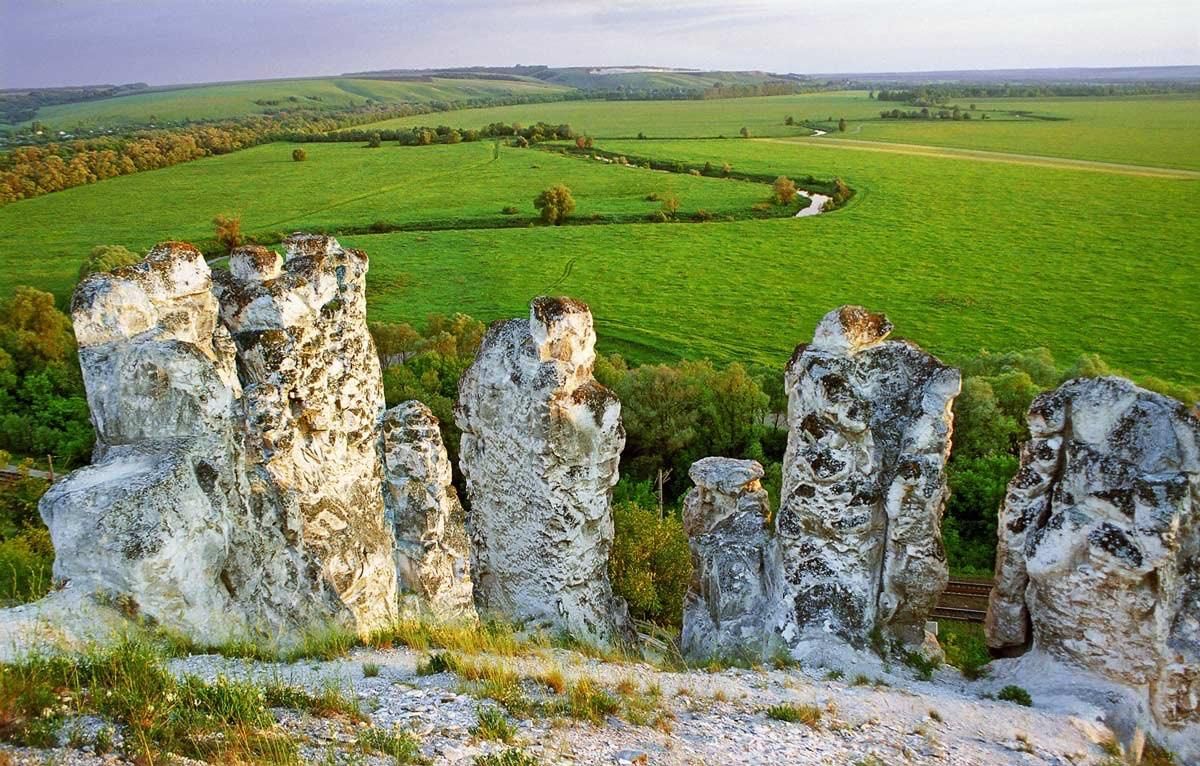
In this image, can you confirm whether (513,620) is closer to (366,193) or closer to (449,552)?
(449,552)

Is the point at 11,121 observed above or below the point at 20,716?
above

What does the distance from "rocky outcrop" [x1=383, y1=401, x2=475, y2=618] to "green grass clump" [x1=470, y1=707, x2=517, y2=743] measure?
469 centimetres

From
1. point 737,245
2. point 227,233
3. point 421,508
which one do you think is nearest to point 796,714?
point 421,508

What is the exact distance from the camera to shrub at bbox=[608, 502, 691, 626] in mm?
18719

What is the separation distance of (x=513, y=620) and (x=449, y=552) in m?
1.62

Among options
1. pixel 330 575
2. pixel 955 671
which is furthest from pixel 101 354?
pixel 955 671

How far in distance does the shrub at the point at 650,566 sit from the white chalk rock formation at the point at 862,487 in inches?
271

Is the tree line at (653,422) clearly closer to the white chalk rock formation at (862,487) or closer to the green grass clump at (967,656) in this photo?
the green grass clump at (967,656)

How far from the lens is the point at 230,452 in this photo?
1102cm

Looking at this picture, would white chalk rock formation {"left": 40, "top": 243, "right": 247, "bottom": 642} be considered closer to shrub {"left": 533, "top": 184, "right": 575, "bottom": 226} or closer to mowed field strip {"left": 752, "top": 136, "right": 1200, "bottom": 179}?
shrub {"left": 533, "top": 184, "right": 575, "bottom": 226}

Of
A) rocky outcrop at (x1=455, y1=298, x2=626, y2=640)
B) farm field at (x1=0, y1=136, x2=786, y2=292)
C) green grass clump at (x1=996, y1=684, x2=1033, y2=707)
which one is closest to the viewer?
green grass clump at (x1=996, y1=684, x2=1033, y2=707)

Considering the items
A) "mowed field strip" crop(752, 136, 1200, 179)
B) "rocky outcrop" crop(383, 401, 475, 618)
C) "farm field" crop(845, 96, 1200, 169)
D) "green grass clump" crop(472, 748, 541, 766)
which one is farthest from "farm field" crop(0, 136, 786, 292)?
"green grass clump" crop(472, 748, 541, 766)

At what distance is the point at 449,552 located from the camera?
13.1 metres

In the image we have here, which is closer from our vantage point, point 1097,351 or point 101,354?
point 101,354
